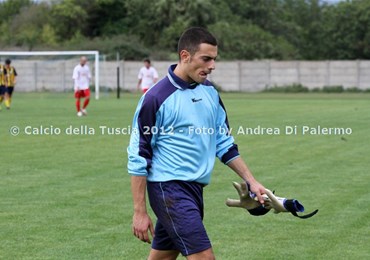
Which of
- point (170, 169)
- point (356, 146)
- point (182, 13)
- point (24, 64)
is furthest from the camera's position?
point (182, 13)

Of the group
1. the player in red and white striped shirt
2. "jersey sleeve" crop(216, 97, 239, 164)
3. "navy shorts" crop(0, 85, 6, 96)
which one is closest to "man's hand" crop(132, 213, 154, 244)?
"jersey sleeve" crop(216, 97, 239, 164)

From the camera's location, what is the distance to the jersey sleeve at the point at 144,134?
579 centimetres

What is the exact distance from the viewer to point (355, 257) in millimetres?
8375

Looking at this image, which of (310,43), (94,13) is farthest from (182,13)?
(310,43)

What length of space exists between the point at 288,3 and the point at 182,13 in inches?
1198

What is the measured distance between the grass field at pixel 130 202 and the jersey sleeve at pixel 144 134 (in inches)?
107

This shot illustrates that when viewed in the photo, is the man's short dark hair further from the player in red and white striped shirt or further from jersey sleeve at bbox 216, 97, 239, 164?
the player in red and white striped shirt

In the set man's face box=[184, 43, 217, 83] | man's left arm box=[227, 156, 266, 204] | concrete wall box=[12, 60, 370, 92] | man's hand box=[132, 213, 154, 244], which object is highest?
man's face box=[184, 43, 217, 83]

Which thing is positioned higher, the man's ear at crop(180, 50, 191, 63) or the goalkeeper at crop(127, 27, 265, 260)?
the man's ear at crop(180, 50, 191, 63)

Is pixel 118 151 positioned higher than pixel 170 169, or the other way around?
pixel 170 169

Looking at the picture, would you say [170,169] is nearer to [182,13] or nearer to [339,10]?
[182,13]

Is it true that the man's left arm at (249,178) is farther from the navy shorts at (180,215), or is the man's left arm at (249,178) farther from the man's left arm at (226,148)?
the navy shorts at (180,215)

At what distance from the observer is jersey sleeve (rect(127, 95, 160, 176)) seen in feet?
19.0

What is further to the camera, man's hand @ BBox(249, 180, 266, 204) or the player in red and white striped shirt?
the player in red and white striped shirt
